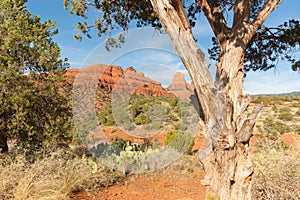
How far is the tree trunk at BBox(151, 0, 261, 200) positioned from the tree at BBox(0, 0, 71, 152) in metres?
2.91

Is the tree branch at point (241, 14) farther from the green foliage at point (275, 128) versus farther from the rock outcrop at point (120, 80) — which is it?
the green foliage at point (275, 128)

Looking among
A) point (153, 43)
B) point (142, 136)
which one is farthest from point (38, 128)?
point (142, 136)

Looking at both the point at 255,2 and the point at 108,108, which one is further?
the point at 108,108

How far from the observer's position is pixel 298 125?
17.9 m

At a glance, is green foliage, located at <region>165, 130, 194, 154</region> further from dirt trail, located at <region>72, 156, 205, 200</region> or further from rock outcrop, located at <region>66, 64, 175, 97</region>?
rock outcrop, located at <region>66, 64, 175, 97</region>

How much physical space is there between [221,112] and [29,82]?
365 centimetres

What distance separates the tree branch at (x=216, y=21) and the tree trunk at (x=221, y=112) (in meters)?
0.25

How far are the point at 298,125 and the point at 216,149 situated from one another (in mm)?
17177

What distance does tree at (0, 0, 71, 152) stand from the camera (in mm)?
4934

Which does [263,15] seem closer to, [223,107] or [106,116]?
[223,107]

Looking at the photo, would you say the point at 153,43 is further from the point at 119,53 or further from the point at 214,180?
the point at 214,180

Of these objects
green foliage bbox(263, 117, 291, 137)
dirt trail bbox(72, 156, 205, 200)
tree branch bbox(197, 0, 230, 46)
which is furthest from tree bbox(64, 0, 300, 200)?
green foliage bbox(263, 117, 291, 137)

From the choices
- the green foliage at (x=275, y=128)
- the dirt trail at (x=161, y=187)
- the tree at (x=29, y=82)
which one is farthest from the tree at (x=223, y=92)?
the green foliage at (x=275, y=128)

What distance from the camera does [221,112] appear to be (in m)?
3.17
